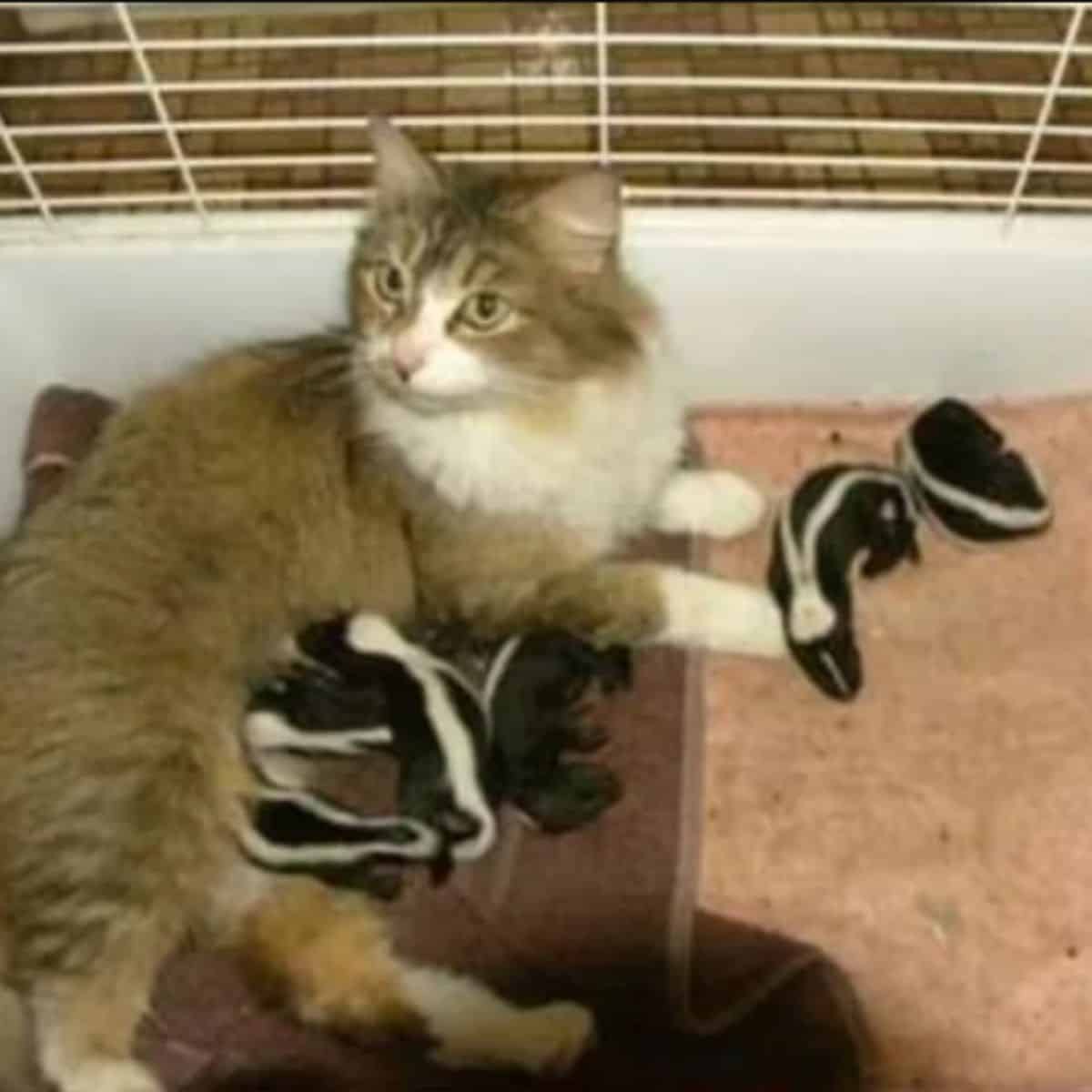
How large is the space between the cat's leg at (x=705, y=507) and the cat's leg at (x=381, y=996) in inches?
20.1

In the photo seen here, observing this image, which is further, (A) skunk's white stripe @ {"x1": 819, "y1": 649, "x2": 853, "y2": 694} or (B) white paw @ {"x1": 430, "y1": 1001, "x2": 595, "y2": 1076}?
(A) skunk's white stripe @ {"x1": 819, "y1": 649, "x2": 853, "y2": 694}

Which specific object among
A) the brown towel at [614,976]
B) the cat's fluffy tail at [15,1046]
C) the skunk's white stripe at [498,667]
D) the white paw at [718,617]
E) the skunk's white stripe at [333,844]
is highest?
the skunk's white stripe at [498,667]

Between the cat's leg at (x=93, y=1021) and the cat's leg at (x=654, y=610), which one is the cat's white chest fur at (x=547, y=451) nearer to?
the cat's leg at (x=654, y=610)

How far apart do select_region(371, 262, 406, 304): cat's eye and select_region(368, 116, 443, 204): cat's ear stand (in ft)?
0.21

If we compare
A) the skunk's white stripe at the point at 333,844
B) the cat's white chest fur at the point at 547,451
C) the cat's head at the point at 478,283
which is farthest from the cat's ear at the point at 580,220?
the skunk's white stripe at the point at 333,844

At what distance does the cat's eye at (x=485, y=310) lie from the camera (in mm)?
1537

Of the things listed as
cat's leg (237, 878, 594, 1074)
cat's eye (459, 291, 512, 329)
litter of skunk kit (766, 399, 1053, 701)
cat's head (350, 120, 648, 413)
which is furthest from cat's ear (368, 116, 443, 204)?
cat's leg (237, 878, 594, 1074)

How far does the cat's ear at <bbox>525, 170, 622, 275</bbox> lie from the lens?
1501 millimetres

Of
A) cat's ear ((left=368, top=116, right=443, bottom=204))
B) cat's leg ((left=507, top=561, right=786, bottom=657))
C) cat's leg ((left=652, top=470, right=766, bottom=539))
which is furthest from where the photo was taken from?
cat's leg ((left=652, top=470, right=766, bottom=539))

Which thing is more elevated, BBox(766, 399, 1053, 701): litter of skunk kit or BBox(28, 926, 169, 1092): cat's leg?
BBox(766, 399, 1053, 701): litter of skunk kit

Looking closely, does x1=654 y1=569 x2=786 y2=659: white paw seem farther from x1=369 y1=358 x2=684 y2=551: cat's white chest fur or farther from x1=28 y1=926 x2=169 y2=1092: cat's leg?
x1=28 y1=926 x2=169 y2=1092: cat's leg

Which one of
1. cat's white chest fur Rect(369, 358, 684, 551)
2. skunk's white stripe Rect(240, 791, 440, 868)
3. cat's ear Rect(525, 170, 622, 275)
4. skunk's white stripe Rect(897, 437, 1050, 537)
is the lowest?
skunk's white stripe Rect(240, 791, 440, 868)

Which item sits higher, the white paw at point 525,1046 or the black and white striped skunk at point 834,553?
the black and white striped skunk at point 834,553

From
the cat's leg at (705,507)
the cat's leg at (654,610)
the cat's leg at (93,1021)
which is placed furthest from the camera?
the cat's leg at (705,507)
